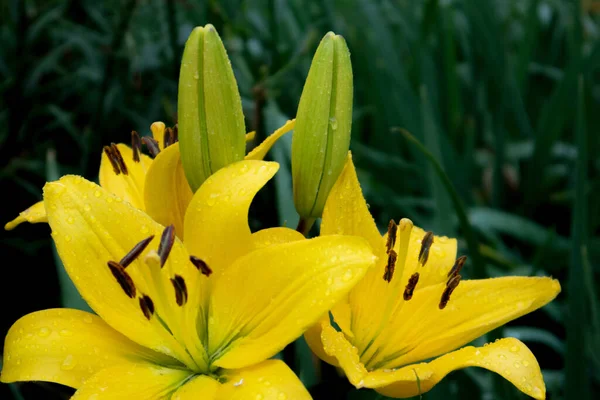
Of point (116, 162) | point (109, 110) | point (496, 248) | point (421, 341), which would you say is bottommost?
point (496, 248)

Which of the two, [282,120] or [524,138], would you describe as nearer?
[282,120]

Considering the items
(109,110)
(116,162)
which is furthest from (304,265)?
(109,110)

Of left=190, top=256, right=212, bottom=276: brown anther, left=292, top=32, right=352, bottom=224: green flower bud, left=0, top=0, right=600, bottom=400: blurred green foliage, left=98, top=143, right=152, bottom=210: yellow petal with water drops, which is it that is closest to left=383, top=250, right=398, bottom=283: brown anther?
left=292, top=32, right=352, bottom=224: green flower bud

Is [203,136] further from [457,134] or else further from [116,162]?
[457,134]

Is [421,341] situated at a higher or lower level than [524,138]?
higher

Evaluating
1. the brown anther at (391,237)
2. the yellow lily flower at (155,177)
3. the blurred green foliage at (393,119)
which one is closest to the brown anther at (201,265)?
the yellow lily flower at (155,177)

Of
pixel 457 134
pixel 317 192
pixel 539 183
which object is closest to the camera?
pixel 317 192
